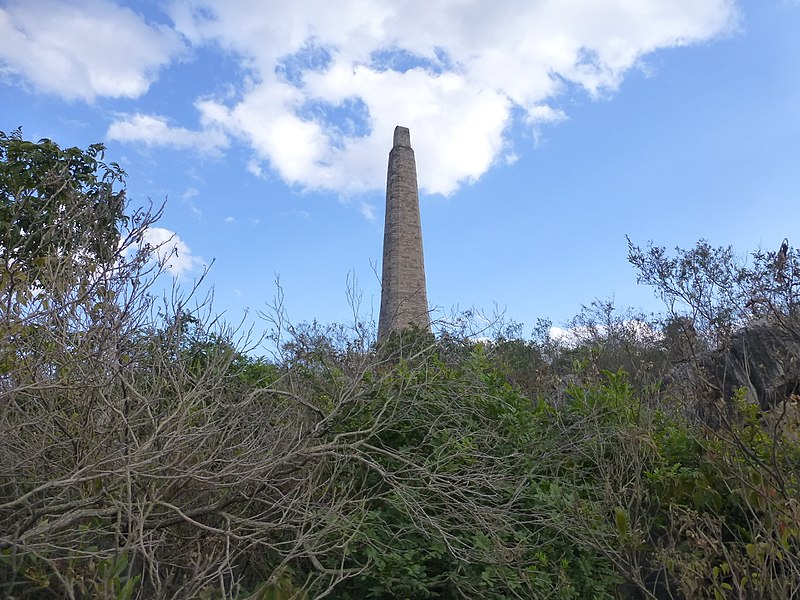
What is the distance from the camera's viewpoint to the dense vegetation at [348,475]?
10.8 feet

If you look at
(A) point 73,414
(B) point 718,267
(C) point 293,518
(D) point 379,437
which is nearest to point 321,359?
(D) point 379,437

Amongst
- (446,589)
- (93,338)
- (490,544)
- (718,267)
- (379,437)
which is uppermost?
(718,267)

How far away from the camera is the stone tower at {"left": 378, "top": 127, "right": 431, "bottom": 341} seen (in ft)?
54.2

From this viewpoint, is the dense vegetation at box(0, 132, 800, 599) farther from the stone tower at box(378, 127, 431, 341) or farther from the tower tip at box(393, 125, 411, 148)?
the tower tip at box(393, 125, 411, 148)

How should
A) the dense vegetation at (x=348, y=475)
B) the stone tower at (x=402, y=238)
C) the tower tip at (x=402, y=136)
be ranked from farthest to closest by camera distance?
the tower tip at (x=402, y=136), the stone tower at (x=402, y=238), the dense vegetation at (x=348, y=475)

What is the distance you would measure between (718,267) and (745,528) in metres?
9.41

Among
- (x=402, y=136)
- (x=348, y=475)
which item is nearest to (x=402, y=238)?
(x=402, y=136)

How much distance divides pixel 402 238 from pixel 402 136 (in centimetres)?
330

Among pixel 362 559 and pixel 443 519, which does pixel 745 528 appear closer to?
pixel 443 519

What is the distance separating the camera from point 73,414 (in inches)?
148

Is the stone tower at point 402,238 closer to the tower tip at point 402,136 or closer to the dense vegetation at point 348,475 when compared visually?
the tower tip at point 402,136

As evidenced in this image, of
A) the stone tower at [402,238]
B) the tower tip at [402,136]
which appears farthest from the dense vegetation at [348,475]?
the tower tip at [402,136]

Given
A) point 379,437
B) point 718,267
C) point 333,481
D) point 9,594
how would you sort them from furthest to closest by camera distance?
point 718,267
point 379,437
point 333,481
point 9,594

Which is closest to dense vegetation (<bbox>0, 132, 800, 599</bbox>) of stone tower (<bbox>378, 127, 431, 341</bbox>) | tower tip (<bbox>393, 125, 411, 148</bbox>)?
stone tower (<bbox>378, 127, 431, 341</bbox>)
